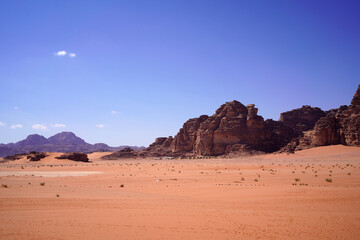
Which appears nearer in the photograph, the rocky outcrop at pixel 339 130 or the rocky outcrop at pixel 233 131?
the rocky outcrop at pixel 339 130

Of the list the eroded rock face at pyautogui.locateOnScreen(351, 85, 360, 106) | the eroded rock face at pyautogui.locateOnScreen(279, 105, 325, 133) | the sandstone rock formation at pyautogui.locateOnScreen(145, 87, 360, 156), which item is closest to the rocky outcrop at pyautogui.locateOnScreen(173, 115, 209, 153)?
the sandstone rock formation at pyautogui.locateOnScreen(145, 87, 360, 156)

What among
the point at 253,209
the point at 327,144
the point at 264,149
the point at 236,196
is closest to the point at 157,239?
the point at 253,209

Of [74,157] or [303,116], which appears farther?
[303,116]

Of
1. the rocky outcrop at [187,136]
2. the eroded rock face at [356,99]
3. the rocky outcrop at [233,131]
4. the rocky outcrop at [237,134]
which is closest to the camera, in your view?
the eroded rock face at [356,99]

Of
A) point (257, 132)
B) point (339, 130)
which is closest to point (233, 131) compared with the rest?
point (257, 132)

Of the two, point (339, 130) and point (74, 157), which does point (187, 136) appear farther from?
point (339, 130)

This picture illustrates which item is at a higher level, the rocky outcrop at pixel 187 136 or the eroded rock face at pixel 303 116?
the eroded rock face at pixel 303 116

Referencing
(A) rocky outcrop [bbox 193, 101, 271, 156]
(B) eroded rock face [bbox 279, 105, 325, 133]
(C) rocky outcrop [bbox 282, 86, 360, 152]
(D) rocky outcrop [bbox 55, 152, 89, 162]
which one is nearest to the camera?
(C) rocky outcrop [bbox 282, 86, 360, 152]

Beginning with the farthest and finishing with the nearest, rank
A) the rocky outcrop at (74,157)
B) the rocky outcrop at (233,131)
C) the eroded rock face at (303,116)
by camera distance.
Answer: the eroded rock face at (303,116), the rocky outcrop at (233,131), the rocky outcrop at (74,157)

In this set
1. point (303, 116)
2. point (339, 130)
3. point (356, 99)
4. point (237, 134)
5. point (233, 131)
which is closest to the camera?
point (356, 99)

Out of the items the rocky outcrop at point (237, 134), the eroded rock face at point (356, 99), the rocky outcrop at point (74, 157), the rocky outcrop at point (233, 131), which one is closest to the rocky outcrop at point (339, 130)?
the eroded rock face at point (356, 99)

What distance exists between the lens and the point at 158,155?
8950cm

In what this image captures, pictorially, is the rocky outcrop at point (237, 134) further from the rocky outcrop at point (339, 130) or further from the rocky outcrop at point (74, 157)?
the rocky outcrop at point (74, 157)

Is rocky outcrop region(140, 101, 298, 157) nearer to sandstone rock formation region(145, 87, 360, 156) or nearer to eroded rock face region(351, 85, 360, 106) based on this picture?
sandstone rock formation region(145, 87, 360, 156)
